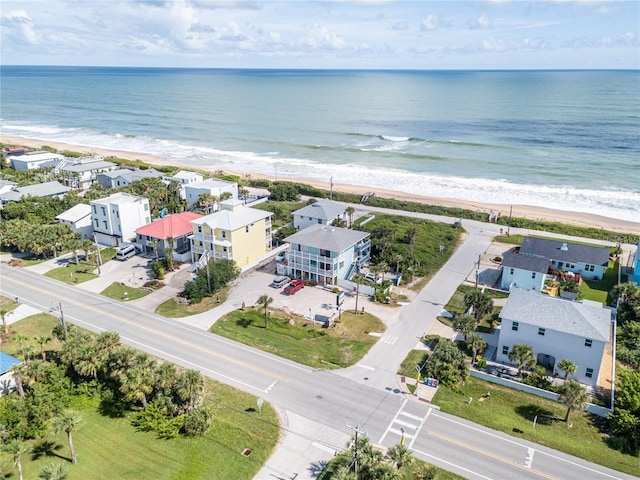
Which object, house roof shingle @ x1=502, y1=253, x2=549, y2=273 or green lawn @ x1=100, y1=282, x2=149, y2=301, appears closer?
green lawn @ x1=100, y1=282, x2=149, y2=301

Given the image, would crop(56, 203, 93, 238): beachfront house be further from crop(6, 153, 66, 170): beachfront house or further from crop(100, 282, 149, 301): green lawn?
crop(6, 153, 66, 170): beachfront house

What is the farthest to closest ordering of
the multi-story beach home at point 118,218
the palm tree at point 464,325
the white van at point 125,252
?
the multi-story beach home at point 118,218 → the white van at point 125,252 → the palm tree at point 464,325

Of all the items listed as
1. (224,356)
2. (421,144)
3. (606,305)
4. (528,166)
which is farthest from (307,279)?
(421,144)

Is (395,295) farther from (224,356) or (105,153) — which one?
(105,153)

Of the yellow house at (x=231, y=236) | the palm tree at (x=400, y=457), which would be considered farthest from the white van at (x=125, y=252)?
the palm tree at (x=400, y=457)

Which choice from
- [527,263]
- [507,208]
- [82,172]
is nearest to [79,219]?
[82,172]

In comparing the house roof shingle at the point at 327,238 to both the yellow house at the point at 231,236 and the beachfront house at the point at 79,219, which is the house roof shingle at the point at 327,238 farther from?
the beachfront house at the point at 79,219

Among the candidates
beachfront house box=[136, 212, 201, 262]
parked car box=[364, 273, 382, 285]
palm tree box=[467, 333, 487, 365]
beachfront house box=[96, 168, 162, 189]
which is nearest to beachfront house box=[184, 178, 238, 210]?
beachfront house box=[96, 168, 162, 189]
